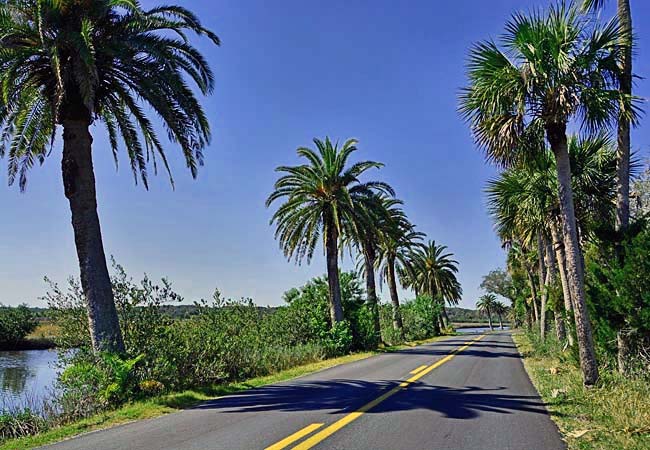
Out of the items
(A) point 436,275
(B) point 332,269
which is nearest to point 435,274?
(A) point 436,275

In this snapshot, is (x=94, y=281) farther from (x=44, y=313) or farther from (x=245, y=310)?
(x=245, y=310)

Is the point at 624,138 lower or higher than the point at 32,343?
higher

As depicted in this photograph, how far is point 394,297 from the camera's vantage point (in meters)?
39.7

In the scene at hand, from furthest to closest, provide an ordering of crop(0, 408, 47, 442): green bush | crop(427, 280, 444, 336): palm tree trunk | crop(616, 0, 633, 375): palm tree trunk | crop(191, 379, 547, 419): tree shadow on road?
1. crop(427, 280, 444, 336): palm tree trunk
2. crop(616, 0, 633, 375): palm tree trunk
3. crop(191, 379, 547, 419): tree shadow on road
4. crop(0, 408, 47, 442): green bush

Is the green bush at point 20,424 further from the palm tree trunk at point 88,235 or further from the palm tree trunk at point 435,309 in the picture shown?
the palm tree trunk at point 435,309

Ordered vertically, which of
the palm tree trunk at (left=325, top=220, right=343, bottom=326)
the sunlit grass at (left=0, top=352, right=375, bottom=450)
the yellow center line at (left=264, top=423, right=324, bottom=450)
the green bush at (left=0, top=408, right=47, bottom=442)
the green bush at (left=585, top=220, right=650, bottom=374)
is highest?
the palm tree trunk at (left=325, top=220, right=343, bottom=326)

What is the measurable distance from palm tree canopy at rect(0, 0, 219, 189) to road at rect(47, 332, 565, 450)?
7.41 m

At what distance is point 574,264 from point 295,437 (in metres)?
7.24

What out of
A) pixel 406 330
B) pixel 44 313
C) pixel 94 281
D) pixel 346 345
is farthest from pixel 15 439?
pixel 406 330

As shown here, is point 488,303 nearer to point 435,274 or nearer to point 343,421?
point 435,274

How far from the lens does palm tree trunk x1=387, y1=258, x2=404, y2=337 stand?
3875 centimetres

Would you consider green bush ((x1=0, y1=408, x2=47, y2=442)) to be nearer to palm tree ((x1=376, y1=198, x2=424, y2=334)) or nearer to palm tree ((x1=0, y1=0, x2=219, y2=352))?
palm tree ((x1=0, y1=0, x2=219, y2=352))

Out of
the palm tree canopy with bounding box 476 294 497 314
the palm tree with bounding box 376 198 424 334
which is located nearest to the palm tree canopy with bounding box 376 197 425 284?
the palm tree with bounding box 376 198 424 334

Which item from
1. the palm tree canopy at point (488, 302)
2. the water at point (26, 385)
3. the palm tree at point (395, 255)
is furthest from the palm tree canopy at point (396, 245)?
the palm tree canopy at point (488, 302)
